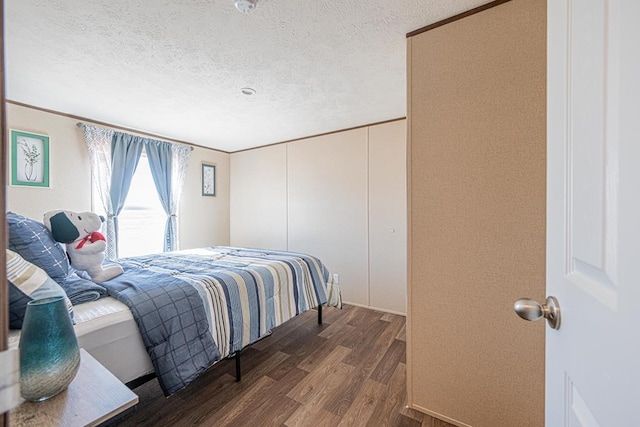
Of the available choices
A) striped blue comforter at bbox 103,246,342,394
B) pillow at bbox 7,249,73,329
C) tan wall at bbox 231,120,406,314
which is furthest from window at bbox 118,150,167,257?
pillow at bbox 7,249,73,329

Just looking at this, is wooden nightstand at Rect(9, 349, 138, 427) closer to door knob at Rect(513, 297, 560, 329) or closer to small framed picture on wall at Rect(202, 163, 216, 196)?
door knob at Rect(513, 297, 560, 329)

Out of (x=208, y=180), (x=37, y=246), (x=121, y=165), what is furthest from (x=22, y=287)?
(x=208, y=180)

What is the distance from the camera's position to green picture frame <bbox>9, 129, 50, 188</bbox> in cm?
242

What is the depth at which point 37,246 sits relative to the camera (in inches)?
52.2

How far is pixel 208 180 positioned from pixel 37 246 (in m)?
3.09

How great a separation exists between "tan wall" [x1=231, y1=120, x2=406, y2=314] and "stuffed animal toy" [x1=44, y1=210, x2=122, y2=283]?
240 cm

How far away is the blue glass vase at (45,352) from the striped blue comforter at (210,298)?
0.68 meters

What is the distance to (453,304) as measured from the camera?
4.60ft

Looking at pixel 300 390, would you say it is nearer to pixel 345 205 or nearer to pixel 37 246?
pixel 37 246

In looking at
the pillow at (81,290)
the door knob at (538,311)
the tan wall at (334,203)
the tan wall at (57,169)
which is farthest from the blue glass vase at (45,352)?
the tan wall at (334,203)

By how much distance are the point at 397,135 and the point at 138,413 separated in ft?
10.9

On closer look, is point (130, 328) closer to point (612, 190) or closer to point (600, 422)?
point (600, 422)

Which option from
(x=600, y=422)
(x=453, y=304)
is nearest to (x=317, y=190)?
(x=453, y=304)

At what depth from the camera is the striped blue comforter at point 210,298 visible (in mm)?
1419
